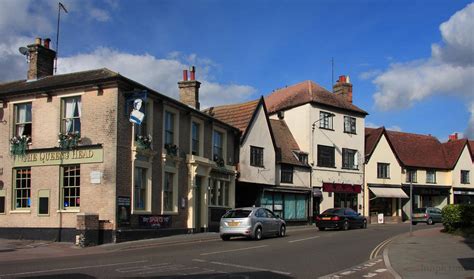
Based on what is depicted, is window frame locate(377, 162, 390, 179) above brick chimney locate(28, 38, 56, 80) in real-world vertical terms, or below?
below

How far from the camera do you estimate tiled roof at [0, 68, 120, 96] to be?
74.9 ft

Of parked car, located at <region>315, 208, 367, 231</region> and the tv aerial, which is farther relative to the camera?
parked car, located at <region>315, 208, 367, 231</region>

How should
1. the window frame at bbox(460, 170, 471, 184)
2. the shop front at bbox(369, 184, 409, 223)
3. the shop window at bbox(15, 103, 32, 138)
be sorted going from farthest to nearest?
the window frame at bbox(460, 170, 471, 184) < the shop front at bbox(369, 184, 409, 223) < the shop window at bbox(15, 103, 32, 138)

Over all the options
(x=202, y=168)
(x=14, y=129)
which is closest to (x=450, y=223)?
(x=202, y=168)

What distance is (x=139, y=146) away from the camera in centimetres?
2350

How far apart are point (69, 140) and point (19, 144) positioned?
2.78 metres

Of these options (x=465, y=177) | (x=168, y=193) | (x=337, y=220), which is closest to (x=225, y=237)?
(x=168, y=193)

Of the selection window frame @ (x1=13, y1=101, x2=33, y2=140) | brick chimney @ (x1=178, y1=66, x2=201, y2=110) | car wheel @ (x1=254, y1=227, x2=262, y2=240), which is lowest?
car wheel @ (x1=254, y1=227, x2=262, y2=240)

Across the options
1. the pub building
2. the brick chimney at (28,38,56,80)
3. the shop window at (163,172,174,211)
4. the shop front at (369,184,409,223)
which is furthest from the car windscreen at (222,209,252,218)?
the shop front at (369,184,409,223)

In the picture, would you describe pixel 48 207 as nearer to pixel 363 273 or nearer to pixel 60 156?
pixel 60 156

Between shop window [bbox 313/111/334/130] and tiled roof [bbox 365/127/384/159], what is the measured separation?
5.72 m

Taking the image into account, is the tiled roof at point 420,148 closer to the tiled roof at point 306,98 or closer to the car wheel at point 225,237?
the tiled roof at point 306,98

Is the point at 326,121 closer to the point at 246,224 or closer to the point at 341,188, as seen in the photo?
the point at 341,188

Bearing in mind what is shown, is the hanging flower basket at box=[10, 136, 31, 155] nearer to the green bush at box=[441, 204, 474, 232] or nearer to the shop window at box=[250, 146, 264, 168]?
the shop window at box=[250, 146, 264, 168]
